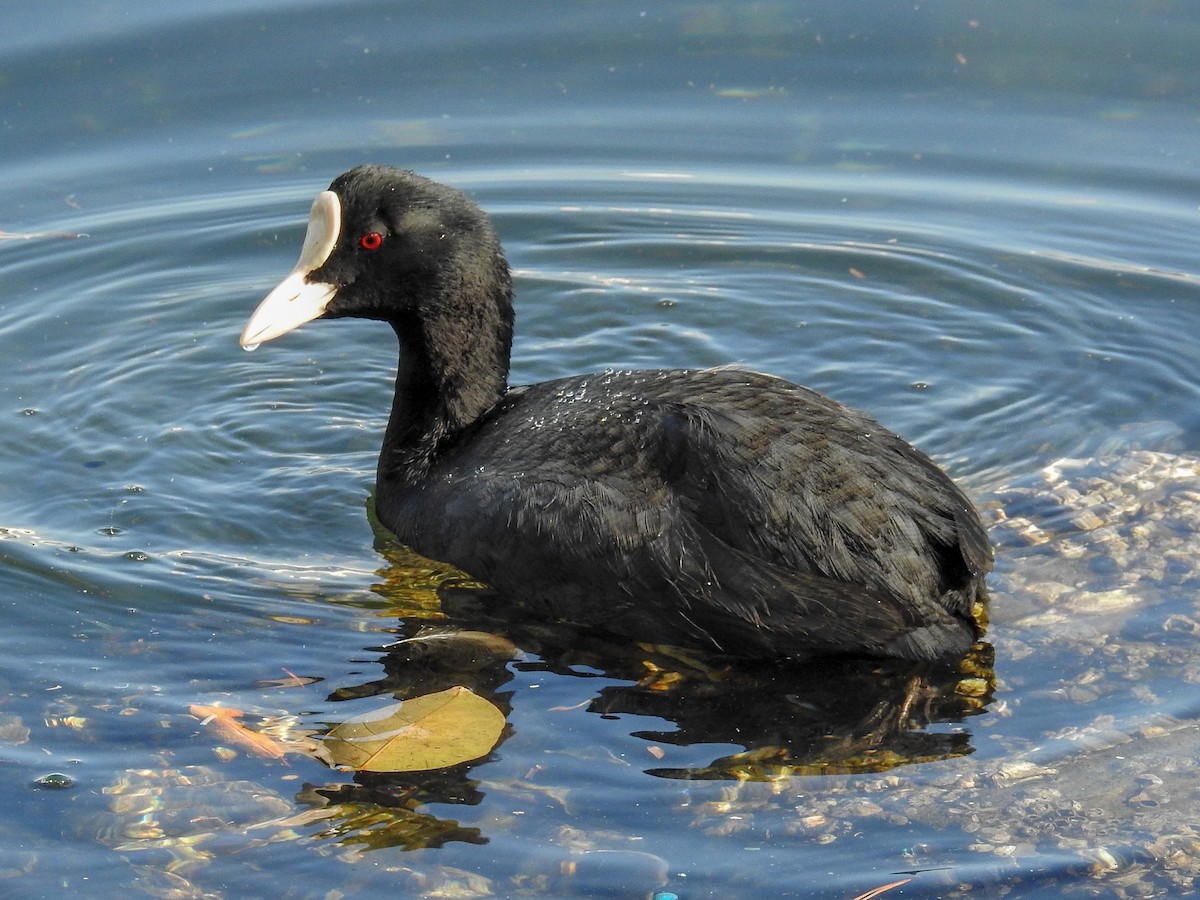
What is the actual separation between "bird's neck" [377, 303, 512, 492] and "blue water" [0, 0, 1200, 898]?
303 millimetres

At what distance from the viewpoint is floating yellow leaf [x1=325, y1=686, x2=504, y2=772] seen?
14.4ft

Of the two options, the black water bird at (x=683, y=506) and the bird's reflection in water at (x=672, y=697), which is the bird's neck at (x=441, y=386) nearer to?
the black water bird at (x=683, y=506)

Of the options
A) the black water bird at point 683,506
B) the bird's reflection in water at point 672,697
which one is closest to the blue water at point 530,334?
the bird's reflection in water at point 672,697

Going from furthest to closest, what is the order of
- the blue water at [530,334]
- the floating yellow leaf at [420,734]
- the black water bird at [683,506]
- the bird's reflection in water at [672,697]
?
the black water bird at [683,506], the floating yellow leaf at [420,734], the bird's reflection in water at [672,697], the blue water at [530,334]

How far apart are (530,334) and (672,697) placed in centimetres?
264

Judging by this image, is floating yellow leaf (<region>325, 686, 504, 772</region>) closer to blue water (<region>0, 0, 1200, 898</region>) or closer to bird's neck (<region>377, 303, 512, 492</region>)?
blue water (<region>0, 0, 1200, 898</region>)

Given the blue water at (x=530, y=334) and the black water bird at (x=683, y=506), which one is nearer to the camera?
the blue water at (x=530, y=334)

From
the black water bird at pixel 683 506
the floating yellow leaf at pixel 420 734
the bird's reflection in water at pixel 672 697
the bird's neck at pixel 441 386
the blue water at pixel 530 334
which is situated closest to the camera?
the blue water at pixel 530 334

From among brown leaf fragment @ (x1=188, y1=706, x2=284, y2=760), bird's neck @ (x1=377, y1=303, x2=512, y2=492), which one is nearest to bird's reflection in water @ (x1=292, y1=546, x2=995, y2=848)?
brown leaf fragment @ (x1=188, y1=706, x2=284, y2=760)

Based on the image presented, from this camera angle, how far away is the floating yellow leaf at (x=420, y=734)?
439 cm

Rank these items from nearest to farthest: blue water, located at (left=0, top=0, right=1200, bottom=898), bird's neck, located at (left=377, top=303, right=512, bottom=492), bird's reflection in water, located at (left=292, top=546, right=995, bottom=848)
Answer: blue water, located at (left=0, top=0, right=1200, bottom=898), bird's reflection in water, located at (left=292, top=546, right=995, bottom=848), bird's neck, located at (left=377, top=303, right=512, bottom=492)

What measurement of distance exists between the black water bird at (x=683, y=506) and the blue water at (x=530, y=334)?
22cm

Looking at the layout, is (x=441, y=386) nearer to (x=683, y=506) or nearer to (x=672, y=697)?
(x=683, y=506)

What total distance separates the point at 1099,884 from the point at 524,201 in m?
5.03
